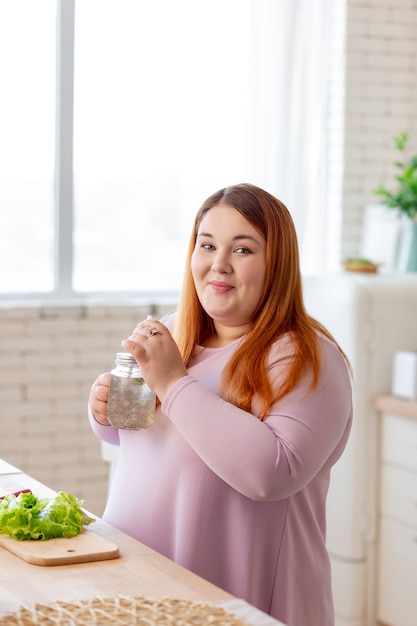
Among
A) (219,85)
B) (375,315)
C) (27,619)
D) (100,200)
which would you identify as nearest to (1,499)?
(27,619)

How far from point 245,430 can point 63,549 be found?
39 cm

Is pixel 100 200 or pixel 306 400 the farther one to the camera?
pixel 100 200

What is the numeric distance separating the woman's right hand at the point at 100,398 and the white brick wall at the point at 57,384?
2.14 meters

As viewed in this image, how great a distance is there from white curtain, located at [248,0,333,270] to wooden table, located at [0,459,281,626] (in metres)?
2.93

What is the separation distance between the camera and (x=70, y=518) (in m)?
2.01

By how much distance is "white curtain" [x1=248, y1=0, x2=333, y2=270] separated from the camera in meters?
4.62

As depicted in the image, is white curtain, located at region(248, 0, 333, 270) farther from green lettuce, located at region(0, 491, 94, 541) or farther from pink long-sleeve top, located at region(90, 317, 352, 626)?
green lettuce, located at region(0, 491, 94, 541)

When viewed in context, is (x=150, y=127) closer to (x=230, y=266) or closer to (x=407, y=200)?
(x=407, y=200)


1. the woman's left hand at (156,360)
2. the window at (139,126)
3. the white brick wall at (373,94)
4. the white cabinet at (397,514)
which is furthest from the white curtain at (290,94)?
the woman's left hand at (156,360)

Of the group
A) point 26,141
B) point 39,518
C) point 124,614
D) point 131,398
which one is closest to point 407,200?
point 26,141

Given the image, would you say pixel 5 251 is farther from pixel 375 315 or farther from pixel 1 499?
pixel 1 499

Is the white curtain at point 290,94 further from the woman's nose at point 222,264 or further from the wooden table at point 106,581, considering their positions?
the wooden table at point 106,581

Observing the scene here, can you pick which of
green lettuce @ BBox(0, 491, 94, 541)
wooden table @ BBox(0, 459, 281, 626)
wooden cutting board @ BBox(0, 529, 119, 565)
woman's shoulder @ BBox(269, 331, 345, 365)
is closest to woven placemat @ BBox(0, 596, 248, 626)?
wooden table @ BBox(0, 459, 281, 626)

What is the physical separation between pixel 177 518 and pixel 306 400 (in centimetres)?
37
